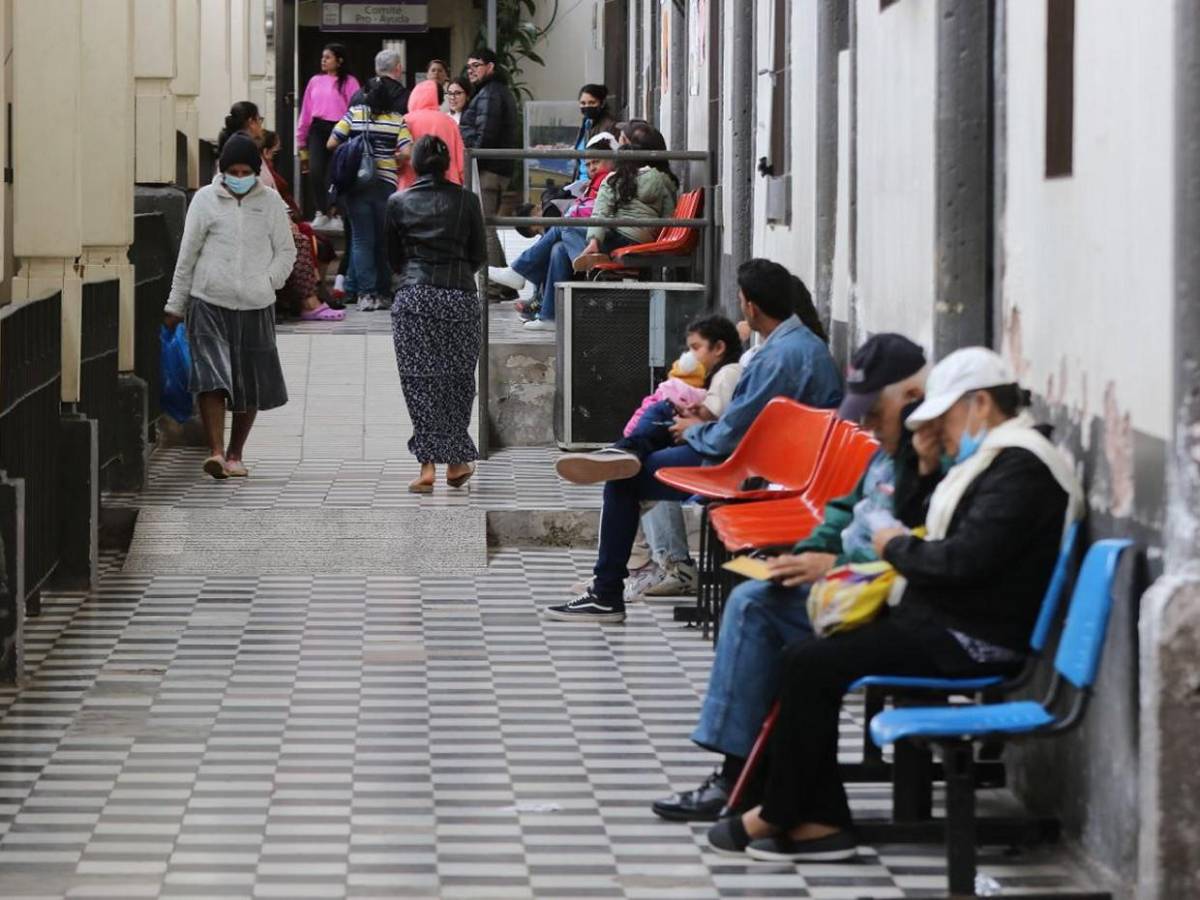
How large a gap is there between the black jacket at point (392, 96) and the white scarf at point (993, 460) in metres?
13.5

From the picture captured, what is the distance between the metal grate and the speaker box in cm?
413

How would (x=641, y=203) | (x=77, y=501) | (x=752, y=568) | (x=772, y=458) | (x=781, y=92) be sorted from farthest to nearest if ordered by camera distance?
(x=641, y=203) < (x=781, y=92) < (x=77, y=501) < (x=772, y=458) < (x=752, y=568)

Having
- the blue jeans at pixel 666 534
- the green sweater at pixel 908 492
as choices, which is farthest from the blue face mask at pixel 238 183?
the green sweater at pixel 908 492

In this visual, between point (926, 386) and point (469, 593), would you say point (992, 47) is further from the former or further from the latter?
point (469, 593)

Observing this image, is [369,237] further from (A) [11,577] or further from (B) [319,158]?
(A) [11,577]

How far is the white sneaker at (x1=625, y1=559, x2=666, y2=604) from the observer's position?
10.4m

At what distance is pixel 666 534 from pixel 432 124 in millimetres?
4704

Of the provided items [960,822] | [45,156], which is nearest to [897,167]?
[960,822]

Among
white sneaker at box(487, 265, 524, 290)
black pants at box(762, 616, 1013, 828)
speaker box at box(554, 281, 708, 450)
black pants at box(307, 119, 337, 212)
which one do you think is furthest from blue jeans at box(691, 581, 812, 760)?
black pants at box(307, 119, 337, 212)

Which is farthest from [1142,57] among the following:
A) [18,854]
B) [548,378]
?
[548,378]

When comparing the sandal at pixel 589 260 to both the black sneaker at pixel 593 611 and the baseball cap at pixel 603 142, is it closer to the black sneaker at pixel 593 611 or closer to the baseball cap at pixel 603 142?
the baseball cap at pixel 603 142

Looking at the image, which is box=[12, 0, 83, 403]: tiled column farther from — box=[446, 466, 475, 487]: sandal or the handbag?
the handbag

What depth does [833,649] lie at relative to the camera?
6.00 m

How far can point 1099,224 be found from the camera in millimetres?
5961
